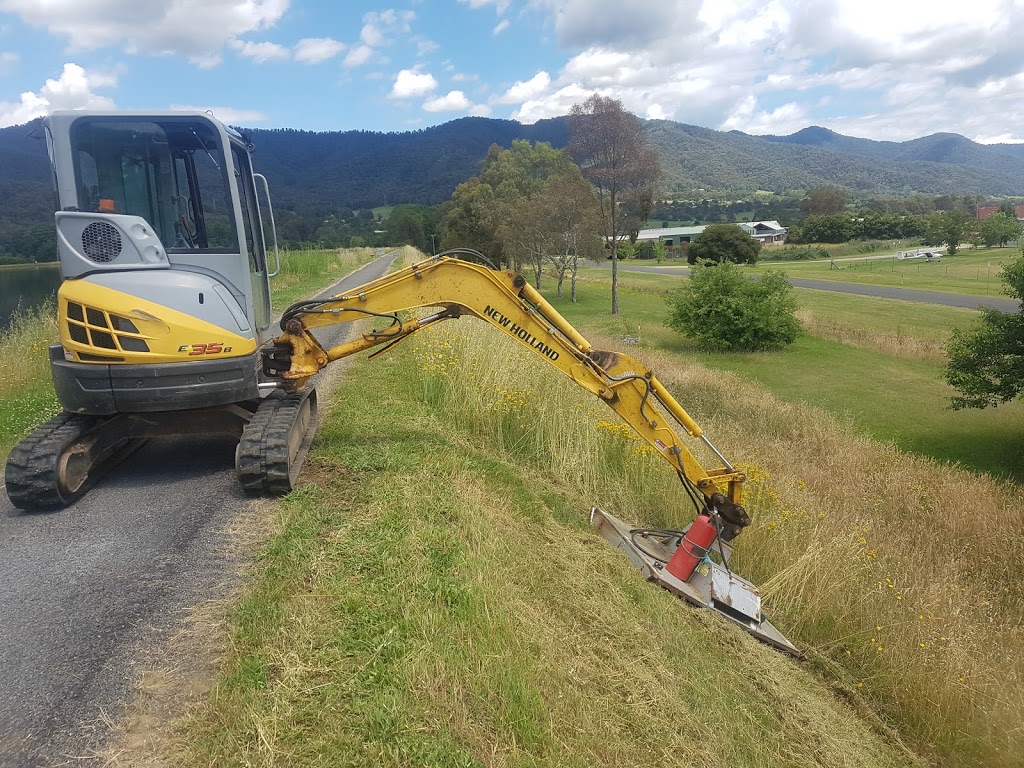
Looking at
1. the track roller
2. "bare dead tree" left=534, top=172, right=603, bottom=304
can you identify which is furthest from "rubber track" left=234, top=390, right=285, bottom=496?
"bare dead tree" left=534, top=172, right=603, bottom=304

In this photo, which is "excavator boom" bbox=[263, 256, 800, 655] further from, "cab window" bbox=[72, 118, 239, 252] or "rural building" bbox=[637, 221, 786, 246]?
"rural building" bbox=[637, 221, 786, 246]

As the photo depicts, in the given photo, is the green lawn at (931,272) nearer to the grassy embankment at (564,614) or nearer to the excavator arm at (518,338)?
the grassy embankment at (564,614)

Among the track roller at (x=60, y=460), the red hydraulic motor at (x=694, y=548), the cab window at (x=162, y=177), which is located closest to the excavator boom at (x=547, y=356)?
the red hydraulic motor at (x=694, y=548)

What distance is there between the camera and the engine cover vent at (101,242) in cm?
558

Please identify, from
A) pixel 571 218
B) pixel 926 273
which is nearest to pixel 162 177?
pixel 571 218

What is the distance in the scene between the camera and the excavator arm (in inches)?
240

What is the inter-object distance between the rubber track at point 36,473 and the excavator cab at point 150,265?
1.16ft

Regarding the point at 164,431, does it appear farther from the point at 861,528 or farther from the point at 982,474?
the point at 982,474

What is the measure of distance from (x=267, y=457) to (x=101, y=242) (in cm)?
239

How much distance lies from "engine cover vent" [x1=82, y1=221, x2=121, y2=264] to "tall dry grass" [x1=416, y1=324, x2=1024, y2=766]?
4.36m

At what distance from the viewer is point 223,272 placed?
21.1ft

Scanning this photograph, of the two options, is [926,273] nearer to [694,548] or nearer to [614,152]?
[614,152]

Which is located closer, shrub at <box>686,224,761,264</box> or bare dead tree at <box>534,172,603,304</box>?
bare dead tree at <box>534,172,603,304</box>

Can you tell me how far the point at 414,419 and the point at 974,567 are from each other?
706 centimetres
